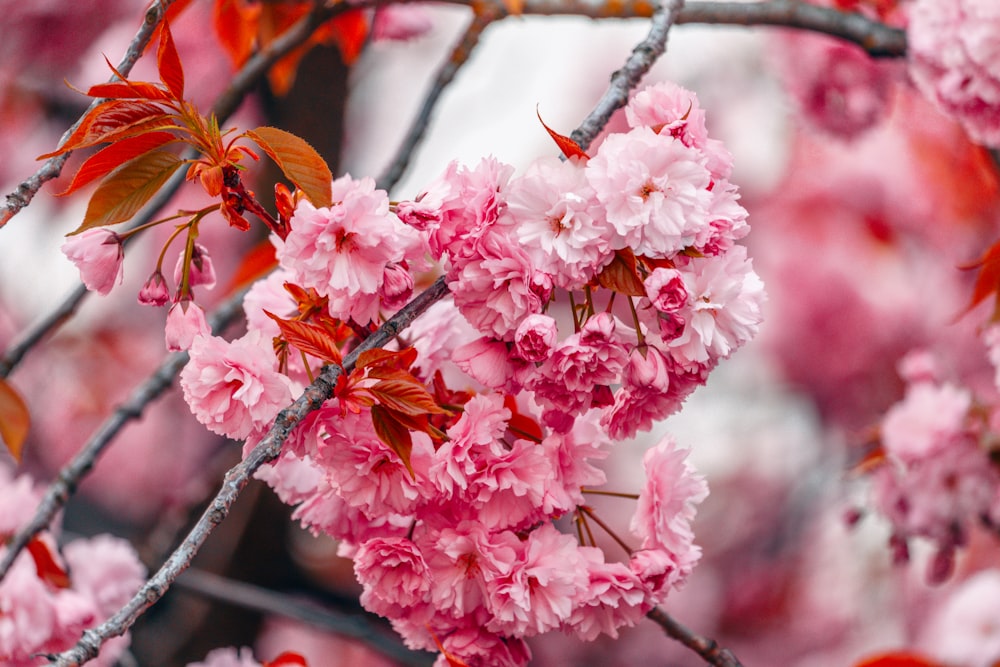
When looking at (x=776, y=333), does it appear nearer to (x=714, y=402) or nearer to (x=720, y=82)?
(x=714, y=402)

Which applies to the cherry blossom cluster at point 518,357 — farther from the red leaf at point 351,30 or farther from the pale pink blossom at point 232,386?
the red leaf at point 351,30

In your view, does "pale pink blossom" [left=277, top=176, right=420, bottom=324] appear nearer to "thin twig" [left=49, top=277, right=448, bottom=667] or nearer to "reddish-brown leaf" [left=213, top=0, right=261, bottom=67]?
"thin twig" [left=49, top=277, right=448, bottom=667]

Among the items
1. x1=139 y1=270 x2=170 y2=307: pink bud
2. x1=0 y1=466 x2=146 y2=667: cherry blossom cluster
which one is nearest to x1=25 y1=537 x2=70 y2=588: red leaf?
x1=0 y1=466 x2=146 y2=667: cherry blossom cluster

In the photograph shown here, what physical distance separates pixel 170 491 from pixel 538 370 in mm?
2629

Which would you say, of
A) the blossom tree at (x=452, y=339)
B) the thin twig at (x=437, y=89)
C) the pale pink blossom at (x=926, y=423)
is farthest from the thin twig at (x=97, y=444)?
the pale pink blossom at (x=926, y=423)

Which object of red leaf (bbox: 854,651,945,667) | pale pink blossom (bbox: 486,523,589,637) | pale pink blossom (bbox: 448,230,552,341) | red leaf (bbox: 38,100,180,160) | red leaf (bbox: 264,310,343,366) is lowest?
pale pink blossom (bbox: 486,523,589,637)

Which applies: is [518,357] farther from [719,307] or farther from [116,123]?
[116,123]

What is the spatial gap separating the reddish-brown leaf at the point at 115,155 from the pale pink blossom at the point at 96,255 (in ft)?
0.12

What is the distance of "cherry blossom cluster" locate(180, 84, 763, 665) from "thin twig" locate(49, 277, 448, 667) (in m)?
0.02

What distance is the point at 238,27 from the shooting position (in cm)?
116

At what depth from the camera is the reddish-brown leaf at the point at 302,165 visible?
1.74ft

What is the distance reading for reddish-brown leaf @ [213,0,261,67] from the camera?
1.12 meters

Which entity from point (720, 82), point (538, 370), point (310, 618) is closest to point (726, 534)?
point (720, 82)

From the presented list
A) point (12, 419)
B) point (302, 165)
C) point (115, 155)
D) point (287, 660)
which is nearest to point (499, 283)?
point (302, 165)
